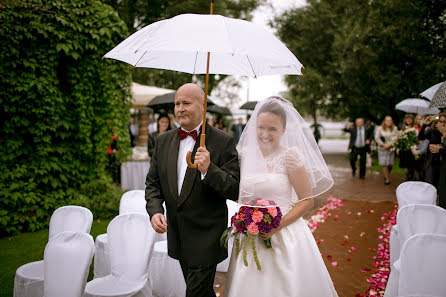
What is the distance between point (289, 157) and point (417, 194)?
296cm

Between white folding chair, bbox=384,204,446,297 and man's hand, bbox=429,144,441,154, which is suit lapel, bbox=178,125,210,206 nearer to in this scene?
white folding chair, bbox=384,204,446,297

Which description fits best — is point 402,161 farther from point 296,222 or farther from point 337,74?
point 337,74

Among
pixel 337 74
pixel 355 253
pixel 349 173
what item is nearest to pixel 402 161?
pixel 349 173

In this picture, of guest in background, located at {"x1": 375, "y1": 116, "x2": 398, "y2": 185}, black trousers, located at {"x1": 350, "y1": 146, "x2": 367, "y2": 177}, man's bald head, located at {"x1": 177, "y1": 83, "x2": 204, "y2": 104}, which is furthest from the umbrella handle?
black trousers, located at {"x1": 350, "y1": 146, "x2": 367, "y2": 177}

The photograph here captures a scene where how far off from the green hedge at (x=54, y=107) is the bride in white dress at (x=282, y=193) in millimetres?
4666

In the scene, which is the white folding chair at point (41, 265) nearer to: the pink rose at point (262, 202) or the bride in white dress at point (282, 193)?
the bride in white dress at point (282, 193)

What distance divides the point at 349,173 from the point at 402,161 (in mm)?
3709

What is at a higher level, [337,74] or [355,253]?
[337,74]

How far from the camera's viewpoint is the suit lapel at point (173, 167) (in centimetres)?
262

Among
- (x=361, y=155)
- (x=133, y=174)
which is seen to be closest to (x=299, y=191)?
(x=133, y=174)

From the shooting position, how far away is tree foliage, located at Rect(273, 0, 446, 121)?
16.2 meters

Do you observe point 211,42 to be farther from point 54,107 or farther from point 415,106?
point 415,106

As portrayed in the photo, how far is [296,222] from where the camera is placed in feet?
8.96

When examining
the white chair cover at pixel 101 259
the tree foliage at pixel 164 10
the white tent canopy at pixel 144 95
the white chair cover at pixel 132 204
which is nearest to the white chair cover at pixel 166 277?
the white chair cover at pixel 101 259
